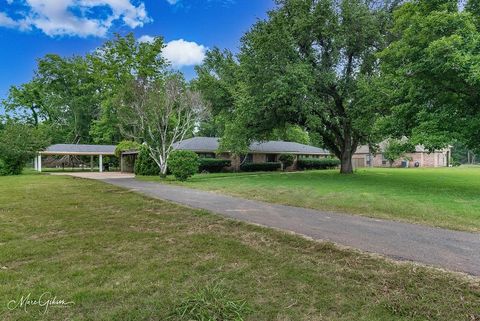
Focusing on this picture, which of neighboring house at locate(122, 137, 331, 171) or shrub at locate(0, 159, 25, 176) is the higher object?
neighboring house at locate(122, 137, 331, 171)

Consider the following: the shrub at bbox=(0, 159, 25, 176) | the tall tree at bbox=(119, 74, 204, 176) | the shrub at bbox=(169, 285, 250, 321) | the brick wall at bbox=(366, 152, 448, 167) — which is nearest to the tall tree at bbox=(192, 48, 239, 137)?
the tall tree at bbox=(119, 74, 204, 176)

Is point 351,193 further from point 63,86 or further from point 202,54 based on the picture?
point 63,86

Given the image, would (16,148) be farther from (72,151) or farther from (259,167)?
(259,167)

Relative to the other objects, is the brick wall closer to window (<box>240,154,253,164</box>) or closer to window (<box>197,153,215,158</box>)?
window (<box>240,154,253,164</box>)

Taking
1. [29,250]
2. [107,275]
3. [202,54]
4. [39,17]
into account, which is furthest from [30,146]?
[107,275]

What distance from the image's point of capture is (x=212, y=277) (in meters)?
3.77

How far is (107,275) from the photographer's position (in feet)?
12.5

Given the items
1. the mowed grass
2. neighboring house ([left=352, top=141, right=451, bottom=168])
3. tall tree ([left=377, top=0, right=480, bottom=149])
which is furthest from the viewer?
neighboring house ([left=352, top=141, right=451, bottom=168])

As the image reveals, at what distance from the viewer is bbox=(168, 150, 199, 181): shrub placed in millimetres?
18594

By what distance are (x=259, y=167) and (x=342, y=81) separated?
14074 millimetres

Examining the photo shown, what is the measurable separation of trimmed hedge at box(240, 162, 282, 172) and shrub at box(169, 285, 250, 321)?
27357 millimetres

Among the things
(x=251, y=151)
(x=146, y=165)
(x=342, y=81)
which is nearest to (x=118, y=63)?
(x=146, y=165)

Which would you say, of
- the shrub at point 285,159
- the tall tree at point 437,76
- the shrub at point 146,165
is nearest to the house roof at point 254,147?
the shrub at point 285,159

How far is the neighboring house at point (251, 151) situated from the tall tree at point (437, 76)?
1507 cm
